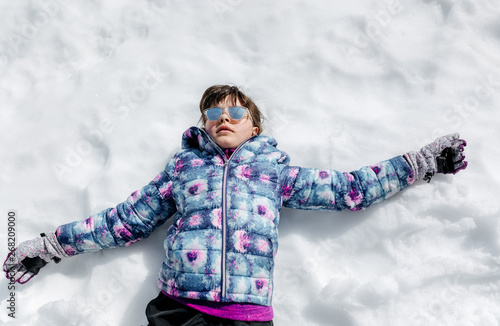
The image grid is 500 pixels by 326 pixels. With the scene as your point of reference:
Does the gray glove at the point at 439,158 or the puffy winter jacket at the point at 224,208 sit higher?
Result: the gray glove at the point at 439,158

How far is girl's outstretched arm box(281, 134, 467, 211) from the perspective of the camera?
2.16 metres

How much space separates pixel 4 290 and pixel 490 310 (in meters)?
2.46

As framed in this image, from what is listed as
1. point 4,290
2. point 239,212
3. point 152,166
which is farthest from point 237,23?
point 4,290

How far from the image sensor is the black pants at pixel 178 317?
1948 millimetres

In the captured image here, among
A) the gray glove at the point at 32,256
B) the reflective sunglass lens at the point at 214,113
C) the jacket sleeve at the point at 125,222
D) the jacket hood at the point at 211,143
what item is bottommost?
the gray glove at the point at 32,256

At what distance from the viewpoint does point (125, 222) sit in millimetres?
2301

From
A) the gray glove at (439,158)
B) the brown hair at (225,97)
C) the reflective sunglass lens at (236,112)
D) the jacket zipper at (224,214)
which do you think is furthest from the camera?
the brown hair at (225,97)

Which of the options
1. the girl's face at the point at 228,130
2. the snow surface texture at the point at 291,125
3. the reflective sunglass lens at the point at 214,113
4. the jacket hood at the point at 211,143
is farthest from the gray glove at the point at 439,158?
the reflective sunglass lens at the point at 214,113

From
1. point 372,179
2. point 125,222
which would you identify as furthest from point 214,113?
point 372,179

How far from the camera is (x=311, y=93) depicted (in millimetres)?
2639

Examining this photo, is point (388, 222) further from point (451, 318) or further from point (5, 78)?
point (5, 78)

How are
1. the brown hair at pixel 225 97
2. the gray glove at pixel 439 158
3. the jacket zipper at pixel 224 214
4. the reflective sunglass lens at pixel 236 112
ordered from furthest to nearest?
1. the brown hair at pixel 225 97
2. the reflective sunglass lens at pixel 236 112
3. the gray glove at pixel 439 158
4. the jacket zipper at pixel 224 214

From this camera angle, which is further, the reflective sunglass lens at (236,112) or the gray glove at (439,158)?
the reflective sunglass lens at (236,112)

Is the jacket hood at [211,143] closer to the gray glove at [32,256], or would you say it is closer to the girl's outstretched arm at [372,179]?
the girl's outstretched arm at [372,179]
